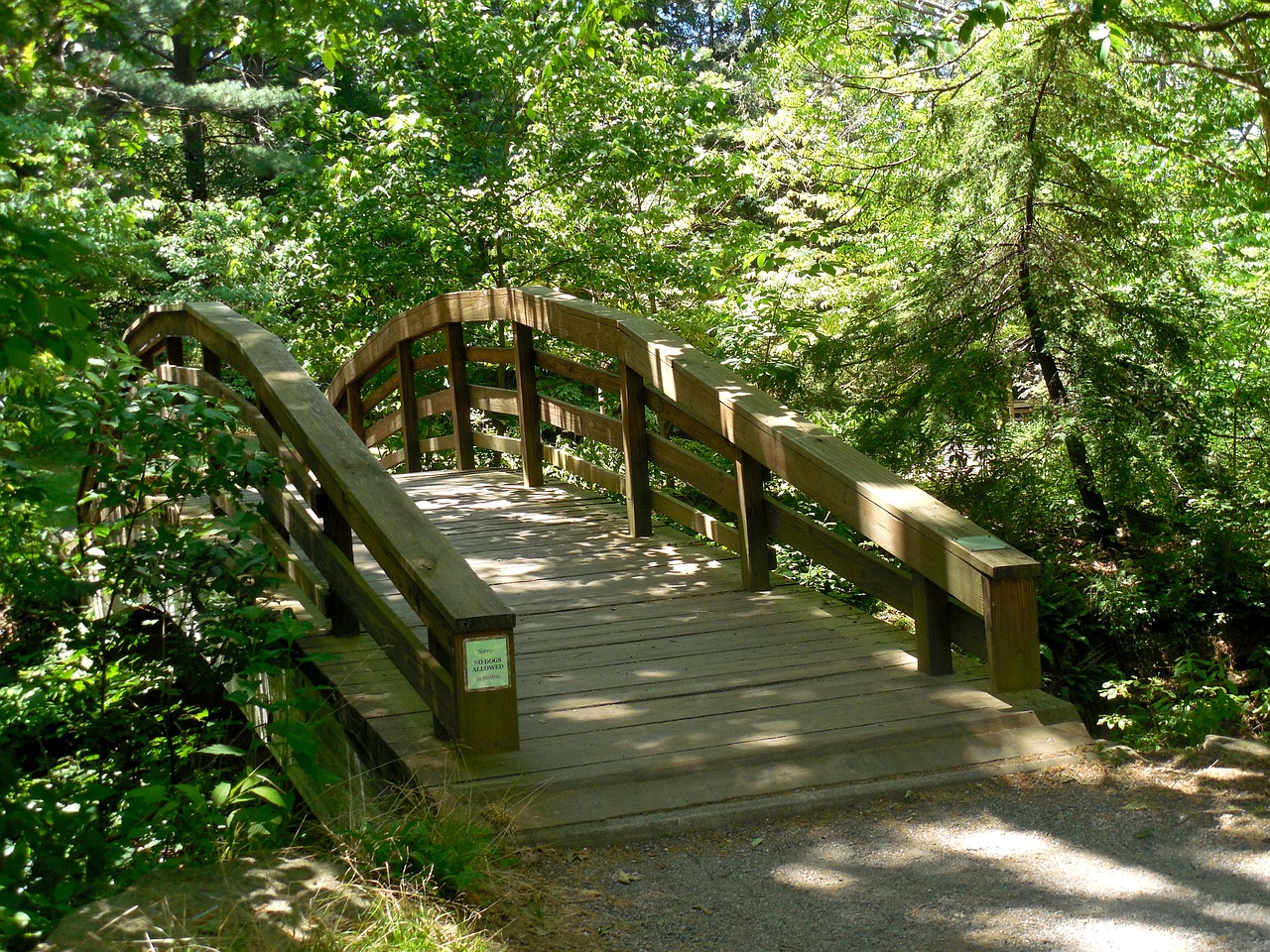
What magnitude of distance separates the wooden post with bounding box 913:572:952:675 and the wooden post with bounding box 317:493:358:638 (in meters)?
2.11

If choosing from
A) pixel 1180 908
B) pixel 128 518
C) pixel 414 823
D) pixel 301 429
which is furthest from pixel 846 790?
pixel 128 518

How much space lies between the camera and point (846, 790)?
320cm

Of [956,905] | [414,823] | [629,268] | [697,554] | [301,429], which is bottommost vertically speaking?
[956,905]

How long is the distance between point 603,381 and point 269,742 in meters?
3.14

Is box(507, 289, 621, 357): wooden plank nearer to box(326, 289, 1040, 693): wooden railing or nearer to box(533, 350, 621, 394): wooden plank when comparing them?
box(326, 289, 1040, 693): wooden railing

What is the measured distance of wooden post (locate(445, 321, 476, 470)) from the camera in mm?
7828

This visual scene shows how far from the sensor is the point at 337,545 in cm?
435

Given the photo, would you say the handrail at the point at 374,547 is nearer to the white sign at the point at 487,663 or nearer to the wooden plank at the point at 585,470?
the white sign at the point at 487,663

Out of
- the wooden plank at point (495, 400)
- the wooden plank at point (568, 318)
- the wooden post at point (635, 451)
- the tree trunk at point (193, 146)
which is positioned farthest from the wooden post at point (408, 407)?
the tree trunk at point (193, 146)

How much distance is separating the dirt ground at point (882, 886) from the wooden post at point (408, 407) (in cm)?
598

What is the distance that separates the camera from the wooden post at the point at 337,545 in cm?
437

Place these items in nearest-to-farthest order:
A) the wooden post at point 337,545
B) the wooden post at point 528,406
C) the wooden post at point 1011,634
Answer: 1. the wooden post at point 1011,634
2. the wooden post at point 337,545
3. the wooden post at point 528,406

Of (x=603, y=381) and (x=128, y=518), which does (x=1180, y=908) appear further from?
(x=603, y=381)

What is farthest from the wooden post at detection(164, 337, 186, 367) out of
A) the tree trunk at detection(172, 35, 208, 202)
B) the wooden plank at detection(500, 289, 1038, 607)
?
the tree trunk at detection(172, 35, 208, 202)
